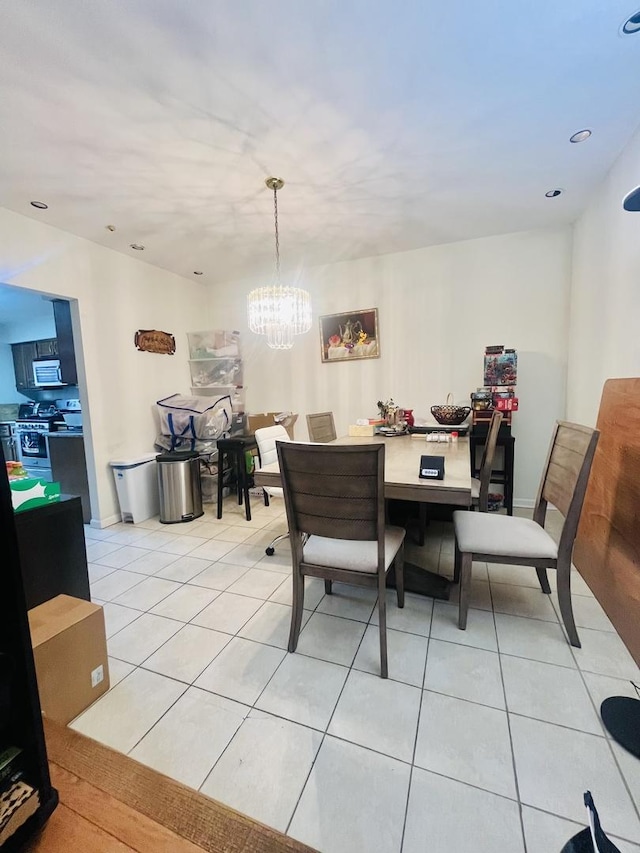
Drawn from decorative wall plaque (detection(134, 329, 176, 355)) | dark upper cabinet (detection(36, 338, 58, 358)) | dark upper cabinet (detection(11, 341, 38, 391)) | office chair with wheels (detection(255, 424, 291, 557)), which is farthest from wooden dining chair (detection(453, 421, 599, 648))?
dark upper cabinet (detection(11, 341, 38, 391))

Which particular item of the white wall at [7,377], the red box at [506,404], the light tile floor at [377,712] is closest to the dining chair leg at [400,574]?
the light tile floor at [377,712]

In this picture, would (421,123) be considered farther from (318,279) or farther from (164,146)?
(318,279)

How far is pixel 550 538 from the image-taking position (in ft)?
5.97

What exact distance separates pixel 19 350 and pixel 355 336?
17.3ft

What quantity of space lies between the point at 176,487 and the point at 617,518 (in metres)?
3.37

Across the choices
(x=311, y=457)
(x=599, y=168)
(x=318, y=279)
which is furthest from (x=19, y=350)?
(x=599, y=168)

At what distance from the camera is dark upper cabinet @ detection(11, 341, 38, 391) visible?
5414mm

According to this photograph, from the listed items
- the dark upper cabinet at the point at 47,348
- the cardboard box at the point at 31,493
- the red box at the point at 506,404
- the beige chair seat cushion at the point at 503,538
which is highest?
the dark upper cabinet at the point at 47,348

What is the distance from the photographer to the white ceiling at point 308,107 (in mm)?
1407

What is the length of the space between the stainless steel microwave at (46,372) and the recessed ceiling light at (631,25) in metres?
6.25

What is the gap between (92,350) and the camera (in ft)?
10.9

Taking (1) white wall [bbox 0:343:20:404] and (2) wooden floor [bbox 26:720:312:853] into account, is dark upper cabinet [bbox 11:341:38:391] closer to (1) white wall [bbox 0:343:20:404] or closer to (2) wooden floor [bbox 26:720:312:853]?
(1) white wall [bbox 0:343:20:404]

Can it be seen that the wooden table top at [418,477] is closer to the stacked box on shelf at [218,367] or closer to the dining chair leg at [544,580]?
the dining chair leg at [544,580]

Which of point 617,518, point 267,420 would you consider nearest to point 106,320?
point 267,420
